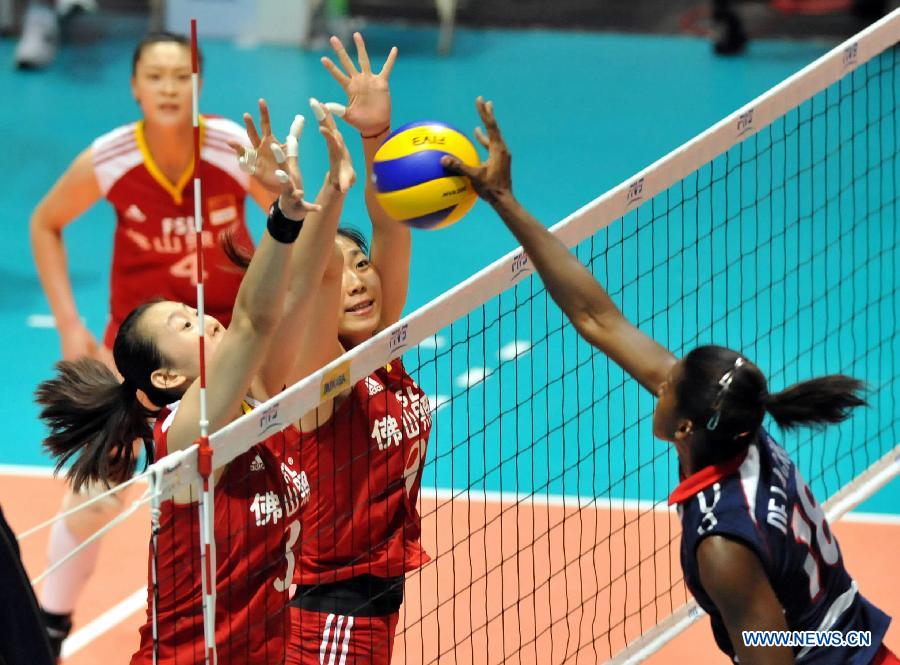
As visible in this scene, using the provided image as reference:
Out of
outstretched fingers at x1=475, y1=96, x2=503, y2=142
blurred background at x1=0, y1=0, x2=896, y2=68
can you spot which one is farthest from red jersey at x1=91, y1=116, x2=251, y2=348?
blurred background at x1=0, y1=0, x2=896, y2=68

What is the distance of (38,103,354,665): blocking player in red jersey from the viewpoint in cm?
347

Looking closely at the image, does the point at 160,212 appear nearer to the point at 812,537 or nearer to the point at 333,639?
the point at 333,639

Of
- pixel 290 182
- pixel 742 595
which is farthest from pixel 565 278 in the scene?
pixel 742 595

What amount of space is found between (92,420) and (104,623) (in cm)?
203

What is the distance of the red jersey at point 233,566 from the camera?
3.69m

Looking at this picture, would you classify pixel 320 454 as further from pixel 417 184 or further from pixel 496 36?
pixel 496 36

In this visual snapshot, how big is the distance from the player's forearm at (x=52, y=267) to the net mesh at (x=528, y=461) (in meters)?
1.60

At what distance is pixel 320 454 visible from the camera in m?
4.25

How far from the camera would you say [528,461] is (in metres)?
7.00

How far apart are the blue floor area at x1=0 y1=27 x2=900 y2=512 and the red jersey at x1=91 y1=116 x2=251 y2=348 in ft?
5.79

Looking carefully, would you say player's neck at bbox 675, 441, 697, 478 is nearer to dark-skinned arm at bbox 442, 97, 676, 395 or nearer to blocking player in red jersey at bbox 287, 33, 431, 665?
dark-skinned arm at bbox 442, 97, 676, 395

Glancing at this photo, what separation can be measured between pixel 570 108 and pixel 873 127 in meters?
2.54

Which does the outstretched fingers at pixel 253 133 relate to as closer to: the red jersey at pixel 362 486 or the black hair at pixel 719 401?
the red jersey at pixel 362 486

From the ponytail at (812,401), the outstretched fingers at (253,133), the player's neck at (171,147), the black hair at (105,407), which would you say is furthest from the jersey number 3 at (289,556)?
the player's neck at (171,147)
